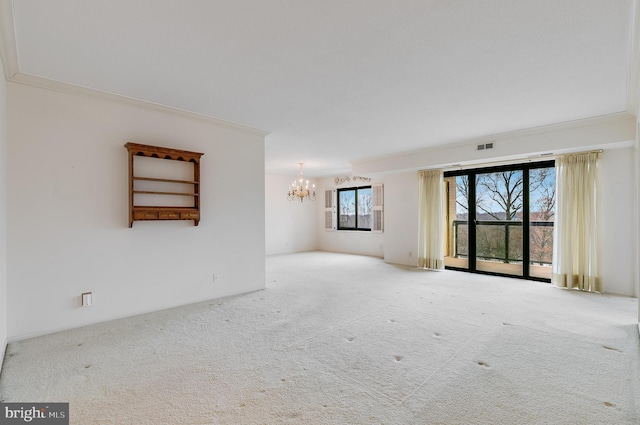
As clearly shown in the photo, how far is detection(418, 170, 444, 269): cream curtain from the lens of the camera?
6.59 m

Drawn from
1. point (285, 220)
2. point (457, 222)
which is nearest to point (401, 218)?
point (457, 222)

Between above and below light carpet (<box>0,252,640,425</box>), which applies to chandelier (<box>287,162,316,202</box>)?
above

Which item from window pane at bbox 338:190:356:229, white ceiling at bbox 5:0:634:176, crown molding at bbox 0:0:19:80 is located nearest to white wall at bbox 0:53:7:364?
crown molding at bbox 0:0:19:80

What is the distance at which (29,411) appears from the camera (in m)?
1.89

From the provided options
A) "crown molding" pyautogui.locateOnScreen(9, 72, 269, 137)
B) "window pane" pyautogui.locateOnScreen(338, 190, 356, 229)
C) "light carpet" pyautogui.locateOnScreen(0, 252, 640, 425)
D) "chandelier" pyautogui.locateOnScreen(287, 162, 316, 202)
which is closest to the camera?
"light carpet" pyautogui.locateOnScreen(0, 252, 640, 425)

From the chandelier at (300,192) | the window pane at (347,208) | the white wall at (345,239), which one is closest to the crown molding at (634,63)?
the chandelier at (300,192)

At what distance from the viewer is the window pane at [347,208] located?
9688 mm

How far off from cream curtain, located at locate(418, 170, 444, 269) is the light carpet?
7.95 ft

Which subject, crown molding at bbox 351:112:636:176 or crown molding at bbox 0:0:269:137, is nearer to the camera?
crown molding at bbox 0:0:269:137

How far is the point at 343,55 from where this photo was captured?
2.60 meters

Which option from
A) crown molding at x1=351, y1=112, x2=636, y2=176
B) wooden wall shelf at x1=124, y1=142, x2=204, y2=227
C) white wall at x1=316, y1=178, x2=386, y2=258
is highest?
crown molding at x1=351, y1=112, x2=636, y2=176

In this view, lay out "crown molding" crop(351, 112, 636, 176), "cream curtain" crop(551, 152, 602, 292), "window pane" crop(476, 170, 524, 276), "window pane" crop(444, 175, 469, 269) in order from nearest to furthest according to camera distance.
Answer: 1. "crown molding" crop(351, 112, 636, 176)
2. "cream curtain" crop(551, 152, 602, 292)
3. "window pane" crop(476, 170, 524, 276)
4. "window pane" crop(444, 175, 469, 269)

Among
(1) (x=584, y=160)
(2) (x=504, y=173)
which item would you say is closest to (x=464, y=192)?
(2) (x=504, y=173)

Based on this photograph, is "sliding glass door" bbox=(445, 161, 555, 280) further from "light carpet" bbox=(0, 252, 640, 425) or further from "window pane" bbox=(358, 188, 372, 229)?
"window pane" bbox=(358, 188, 372, 229)
